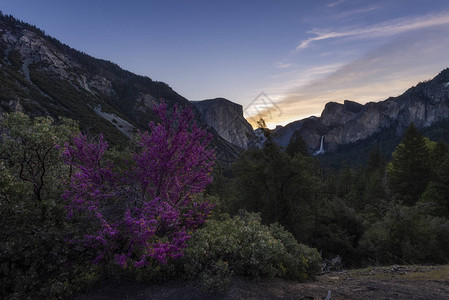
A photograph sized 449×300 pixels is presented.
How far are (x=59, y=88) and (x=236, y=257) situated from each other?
125442 mm

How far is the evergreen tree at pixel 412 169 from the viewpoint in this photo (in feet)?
94.5

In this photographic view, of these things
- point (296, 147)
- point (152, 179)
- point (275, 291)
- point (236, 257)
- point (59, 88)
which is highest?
point (59, 88)

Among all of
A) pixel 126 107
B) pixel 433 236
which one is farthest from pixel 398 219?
pixel 126 107

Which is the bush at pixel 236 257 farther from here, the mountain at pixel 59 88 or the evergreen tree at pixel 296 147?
the mountain at pixel 59 88

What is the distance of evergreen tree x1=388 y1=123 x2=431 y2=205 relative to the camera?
1134 inches

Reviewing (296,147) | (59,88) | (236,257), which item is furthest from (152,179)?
(59,88)

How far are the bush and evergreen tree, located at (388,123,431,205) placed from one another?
29.5m

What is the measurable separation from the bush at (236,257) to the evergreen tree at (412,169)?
96.9ft

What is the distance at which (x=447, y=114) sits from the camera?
176 metres

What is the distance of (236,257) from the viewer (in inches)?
238

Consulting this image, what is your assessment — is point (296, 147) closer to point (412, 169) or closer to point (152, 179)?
point (412, 169)

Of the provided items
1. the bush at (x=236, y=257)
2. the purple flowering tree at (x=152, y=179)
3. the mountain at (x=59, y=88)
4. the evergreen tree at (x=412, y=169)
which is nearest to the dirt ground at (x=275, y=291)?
the bush at (x=236, y=257)

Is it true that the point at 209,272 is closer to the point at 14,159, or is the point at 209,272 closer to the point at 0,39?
the point at 14,159

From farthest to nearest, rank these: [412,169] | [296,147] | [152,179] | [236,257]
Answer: [296,147], [412,169], [152,179], [236,257]
